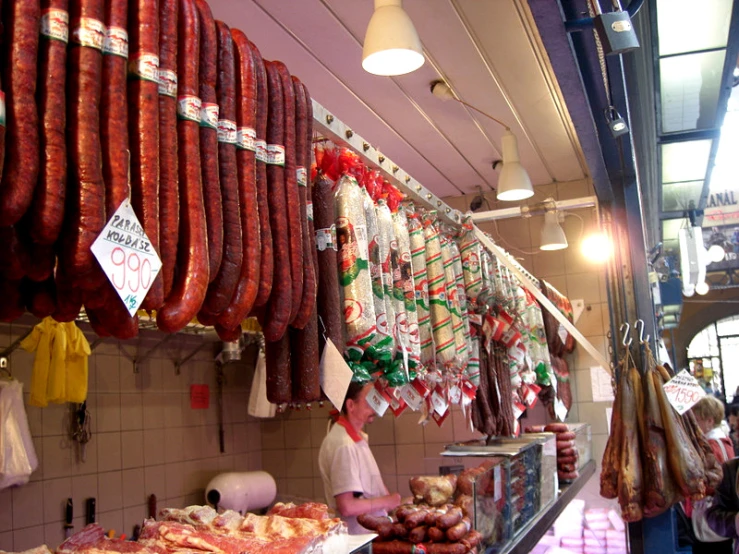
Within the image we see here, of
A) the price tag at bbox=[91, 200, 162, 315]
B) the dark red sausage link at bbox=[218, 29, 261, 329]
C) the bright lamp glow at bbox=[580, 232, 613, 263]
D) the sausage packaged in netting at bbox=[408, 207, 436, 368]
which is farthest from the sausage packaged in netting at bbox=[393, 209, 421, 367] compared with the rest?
the bright lamp glow at bbox=[580, 232, 613, 263]

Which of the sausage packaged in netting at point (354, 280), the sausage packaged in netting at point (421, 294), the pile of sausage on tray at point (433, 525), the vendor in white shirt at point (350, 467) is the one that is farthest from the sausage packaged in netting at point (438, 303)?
the vendor in white shirt at point (350, 467)

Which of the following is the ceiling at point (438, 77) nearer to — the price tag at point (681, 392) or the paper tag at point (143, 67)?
the price tag at point (681, 392)

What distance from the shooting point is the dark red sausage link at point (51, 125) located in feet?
4.07

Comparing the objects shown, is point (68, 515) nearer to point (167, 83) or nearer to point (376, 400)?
point (376, 400)

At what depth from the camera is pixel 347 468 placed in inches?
194

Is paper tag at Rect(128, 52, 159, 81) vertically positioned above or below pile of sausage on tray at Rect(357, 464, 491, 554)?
above

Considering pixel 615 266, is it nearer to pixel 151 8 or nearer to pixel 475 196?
pixel 151 8

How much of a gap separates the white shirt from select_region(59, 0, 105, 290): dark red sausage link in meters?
3.65

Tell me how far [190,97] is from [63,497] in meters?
5.31

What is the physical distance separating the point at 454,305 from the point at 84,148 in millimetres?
2155

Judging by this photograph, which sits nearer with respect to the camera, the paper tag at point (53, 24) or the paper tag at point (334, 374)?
the paper tag at point (53, 24)

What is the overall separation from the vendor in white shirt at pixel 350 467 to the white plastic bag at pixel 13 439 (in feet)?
6.69

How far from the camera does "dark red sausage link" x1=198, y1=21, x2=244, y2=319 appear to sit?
1.67m

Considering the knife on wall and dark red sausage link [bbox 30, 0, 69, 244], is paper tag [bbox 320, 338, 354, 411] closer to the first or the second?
dark red sausage link [bbox 30, 0, 69, 244]
